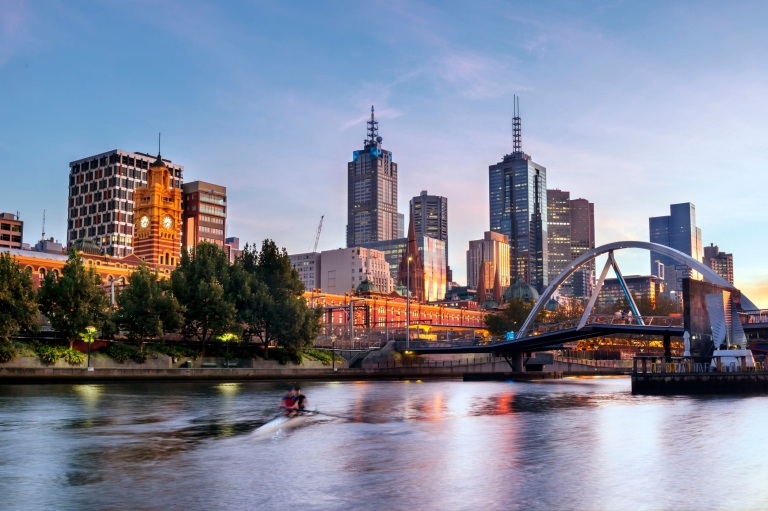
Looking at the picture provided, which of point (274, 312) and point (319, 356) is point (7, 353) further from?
point (319, 356)

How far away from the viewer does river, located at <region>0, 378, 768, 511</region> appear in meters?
27.7

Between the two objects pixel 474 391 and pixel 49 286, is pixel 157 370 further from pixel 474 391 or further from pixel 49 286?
pixel 474 391

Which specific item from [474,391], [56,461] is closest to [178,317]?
[474,391]

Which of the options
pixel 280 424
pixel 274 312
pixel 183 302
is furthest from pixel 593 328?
pixel 280 424

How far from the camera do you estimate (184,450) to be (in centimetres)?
3819

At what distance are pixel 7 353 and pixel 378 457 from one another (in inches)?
2262

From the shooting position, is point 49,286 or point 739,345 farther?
point 49,286

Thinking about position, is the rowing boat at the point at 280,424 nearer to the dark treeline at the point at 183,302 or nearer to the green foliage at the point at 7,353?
the green foliage at the point at 7,353

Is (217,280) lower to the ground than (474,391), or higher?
higher

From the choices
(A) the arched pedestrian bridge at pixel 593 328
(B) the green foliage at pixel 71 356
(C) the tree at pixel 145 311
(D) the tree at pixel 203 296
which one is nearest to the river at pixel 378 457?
(B) the green foliage at pixel 71 356

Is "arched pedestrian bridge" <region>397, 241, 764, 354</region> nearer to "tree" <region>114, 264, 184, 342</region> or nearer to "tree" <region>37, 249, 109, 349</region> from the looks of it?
"tree" <region>114, 264, 184, 342</region>

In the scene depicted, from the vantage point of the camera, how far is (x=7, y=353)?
80875mm

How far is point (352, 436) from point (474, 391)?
48714 mm

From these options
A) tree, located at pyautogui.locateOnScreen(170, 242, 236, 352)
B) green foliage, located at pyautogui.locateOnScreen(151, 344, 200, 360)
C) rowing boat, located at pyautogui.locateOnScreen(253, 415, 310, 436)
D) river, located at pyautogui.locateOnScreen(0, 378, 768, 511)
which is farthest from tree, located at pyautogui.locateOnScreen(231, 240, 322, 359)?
rowing boat, located at pyautogui.locateOnScreen(253, 415, 310, 436)
